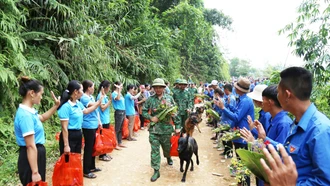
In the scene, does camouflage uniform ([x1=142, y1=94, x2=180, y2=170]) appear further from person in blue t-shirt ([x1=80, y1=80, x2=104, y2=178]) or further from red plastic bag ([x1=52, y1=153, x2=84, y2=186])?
red plastic bag ([x1=52, y1=153, x2=84, y2=186])

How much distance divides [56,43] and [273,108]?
6.43 meters

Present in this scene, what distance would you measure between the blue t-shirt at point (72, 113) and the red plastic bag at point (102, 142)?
906 mm

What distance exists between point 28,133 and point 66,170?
1.25m

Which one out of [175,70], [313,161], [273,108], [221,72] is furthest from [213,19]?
[313,161]

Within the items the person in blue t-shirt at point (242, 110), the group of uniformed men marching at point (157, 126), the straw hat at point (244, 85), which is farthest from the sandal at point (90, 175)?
the straw hat at point (244, 85)

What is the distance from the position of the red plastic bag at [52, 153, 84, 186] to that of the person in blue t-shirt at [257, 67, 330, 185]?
121 inches

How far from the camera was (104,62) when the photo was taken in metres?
8.46

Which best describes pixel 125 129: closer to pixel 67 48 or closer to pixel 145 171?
pixel 145 171

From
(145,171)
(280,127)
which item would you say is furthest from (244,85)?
(145,171)

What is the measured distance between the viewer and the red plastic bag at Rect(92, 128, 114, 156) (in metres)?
4.70

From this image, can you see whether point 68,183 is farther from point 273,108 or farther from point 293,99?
point 293,99

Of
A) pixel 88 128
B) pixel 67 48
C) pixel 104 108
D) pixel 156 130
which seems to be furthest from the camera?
pixel 67 48

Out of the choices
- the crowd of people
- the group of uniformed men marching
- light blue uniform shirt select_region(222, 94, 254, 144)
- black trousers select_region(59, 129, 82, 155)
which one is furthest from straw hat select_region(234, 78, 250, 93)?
black trousers select_region(59, 129, 82, 155)

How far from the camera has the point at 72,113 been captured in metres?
3.78
